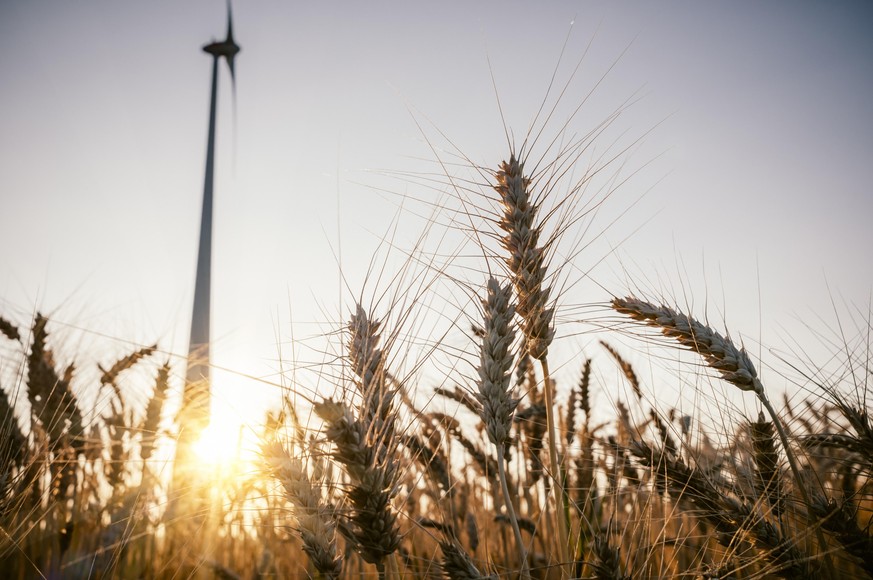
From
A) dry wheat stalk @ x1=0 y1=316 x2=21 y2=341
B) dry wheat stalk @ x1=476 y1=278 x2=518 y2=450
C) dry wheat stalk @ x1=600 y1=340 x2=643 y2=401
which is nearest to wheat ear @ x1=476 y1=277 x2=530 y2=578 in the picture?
dry wheat stalk @ x1=476 y1=278 x2=518 y2=450

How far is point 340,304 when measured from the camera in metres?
2.19

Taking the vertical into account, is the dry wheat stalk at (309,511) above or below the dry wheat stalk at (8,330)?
below

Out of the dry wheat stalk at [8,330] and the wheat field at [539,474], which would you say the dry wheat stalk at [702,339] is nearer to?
the wheat field at [539,474]

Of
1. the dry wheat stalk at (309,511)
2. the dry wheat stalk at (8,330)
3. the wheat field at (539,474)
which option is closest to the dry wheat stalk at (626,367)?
the wheat field at (539,474)

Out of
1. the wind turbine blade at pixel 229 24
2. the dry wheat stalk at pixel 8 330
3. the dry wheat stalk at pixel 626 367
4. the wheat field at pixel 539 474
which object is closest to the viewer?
the wheat field at pixel 539 474

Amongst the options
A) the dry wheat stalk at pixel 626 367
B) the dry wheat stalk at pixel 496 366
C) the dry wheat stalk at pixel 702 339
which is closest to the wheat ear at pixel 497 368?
the dry wheat stalk at pixel 496 366

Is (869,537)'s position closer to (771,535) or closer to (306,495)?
(771,535)

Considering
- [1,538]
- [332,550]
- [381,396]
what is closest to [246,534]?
[1,538]

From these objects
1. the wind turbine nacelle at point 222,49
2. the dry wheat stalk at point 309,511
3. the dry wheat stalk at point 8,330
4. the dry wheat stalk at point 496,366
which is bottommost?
the dry wheat stalk at point 309,511

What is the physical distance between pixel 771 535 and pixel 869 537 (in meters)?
0.38

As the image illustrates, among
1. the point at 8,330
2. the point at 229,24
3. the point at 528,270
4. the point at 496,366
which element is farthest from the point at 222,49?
the point at 496,366

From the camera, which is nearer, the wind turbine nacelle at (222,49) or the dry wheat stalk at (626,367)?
the dry wheat stalk at (626,367)

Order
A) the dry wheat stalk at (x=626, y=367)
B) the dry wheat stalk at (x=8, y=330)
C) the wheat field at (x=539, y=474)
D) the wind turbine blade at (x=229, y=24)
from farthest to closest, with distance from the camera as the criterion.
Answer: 1. the wind turbine blade at (x=229, y=24)
2. the dry wheat stalk at (x=8, y=330)
3. the dry wheat stalk at (x=626, y=367)
4. the wheat field at (x=539, y=474)

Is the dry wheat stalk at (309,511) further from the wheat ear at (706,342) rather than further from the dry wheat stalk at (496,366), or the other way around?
the wheat ear at (706,342)
